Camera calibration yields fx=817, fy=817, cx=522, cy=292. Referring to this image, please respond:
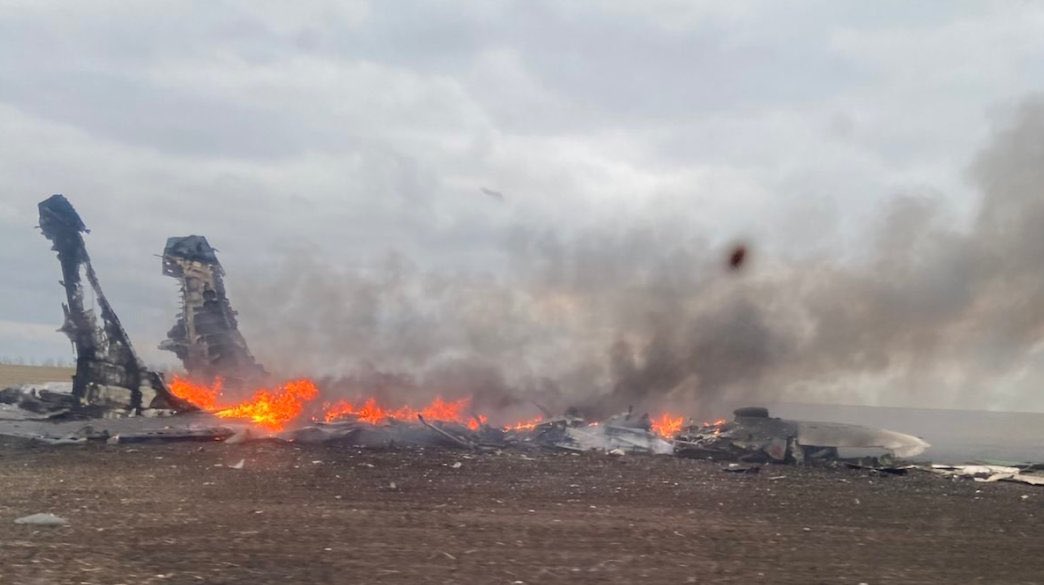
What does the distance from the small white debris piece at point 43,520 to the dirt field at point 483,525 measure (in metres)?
0.26

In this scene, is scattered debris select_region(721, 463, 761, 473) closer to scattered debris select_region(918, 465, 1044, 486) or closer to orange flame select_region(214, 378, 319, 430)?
scattered debris select_region(918, 465, 1044, 486)

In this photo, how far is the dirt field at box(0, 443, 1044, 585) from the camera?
9.08 meters

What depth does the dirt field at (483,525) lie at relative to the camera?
29.8 ft

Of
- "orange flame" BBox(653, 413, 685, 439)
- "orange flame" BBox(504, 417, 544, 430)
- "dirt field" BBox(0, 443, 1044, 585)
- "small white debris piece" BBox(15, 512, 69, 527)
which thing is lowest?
"small white debris piece" BBox(15, 512, 69, 527)

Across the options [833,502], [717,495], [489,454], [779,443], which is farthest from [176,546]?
[779,443]

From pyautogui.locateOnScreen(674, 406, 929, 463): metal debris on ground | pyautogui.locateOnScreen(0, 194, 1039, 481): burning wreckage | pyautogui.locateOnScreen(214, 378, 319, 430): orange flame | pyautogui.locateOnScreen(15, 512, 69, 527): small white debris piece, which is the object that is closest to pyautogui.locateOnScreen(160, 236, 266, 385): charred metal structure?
pyautogui.locateOnScreen(0, 194, 1039, 481): burning wreckage

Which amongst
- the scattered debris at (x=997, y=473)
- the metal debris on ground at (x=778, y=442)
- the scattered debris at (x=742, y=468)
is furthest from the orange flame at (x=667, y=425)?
the scattered debris at (x=997, y=473)

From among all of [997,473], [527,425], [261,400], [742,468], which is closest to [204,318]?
[261,400]

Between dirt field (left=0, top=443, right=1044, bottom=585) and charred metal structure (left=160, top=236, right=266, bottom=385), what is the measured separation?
519 inches

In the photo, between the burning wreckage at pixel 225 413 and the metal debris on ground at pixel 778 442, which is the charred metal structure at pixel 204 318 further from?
the metal debris on ground at pixel 778 442

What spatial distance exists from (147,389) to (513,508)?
837 inches

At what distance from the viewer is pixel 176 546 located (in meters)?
9.84

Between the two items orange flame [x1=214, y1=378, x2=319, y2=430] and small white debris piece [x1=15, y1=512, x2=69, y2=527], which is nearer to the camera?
small white debris piece [x1=15, y1=512, x2=69, y2=527]

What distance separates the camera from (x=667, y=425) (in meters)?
35.1
